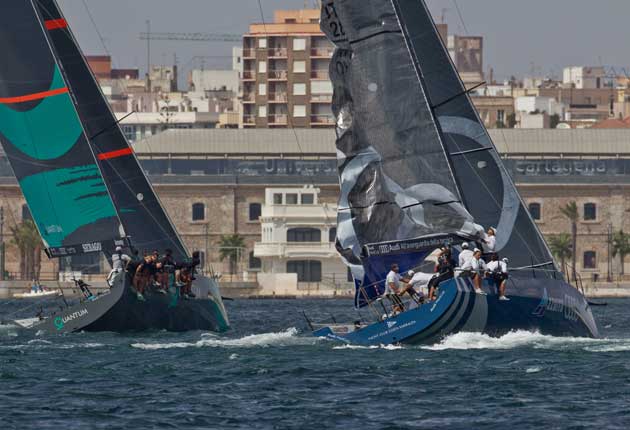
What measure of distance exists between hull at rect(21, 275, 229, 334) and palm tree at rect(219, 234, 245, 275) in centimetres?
6707

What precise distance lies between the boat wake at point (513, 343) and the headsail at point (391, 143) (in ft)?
5.76

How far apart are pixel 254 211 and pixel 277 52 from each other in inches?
1230

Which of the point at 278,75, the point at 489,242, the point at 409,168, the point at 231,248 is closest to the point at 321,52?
the point at 278,75

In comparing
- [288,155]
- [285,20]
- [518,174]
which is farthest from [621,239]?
[285,20]

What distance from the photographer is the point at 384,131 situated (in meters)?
35.0

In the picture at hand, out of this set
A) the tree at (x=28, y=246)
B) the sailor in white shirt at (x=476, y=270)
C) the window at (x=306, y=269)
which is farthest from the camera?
the tree at (x=28, y=246)

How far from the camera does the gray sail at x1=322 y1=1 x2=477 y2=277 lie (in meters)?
34.8

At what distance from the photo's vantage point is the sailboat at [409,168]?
114ft

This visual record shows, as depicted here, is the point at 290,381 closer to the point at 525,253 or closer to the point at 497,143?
the point at 525,253

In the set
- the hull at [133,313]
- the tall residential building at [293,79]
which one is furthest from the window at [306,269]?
the hull at [133,313]

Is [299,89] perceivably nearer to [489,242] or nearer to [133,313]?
[133,313]

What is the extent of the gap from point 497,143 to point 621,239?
33.6 feet

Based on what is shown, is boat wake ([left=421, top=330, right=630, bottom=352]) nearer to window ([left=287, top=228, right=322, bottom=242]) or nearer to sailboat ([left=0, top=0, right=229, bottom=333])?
sailboat ([left=0, top=0, right=229, bottom=333])

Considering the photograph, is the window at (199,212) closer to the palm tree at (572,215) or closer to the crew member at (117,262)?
the palm tree at (572,215)
